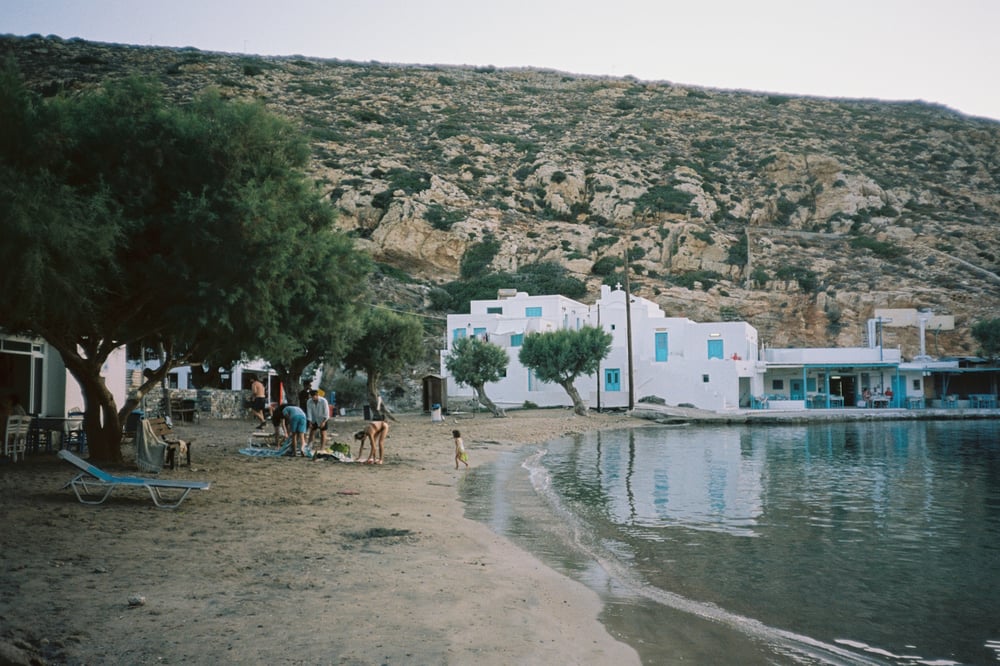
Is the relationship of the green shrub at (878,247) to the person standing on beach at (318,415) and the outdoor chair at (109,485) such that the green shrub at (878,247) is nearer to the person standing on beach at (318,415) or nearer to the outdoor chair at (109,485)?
the person standing on beach at (318,415)

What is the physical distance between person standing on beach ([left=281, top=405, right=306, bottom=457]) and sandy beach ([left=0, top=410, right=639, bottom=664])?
4.65 m

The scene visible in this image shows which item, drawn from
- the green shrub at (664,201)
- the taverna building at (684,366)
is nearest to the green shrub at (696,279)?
the green shrub at (664,201)

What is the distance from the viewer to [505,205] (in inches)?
2980

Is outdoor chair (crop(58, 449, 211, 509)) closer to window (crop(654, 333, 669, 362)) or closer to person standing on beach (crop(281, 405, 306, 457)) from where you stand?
person standing on beach (crop(281, 405, 306, 457))

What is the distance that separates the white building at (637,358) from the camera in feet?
163

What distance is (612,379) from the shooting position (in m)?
50.6

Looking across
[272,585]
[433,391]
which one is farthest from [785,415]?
[272,585]

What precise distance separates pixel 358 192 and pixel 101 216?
197ft

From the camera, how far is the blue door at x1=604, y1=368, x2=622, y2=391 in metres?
50.5

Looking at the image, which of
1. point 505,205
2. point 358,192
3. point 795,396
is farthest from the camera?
point 505,205

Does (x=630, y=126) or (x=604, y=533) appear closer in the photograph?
(x=604, y=533)

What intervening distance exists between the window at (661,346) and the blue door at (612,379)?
302 cm

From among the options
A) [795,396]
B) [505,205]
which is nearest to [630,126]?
[505,205]

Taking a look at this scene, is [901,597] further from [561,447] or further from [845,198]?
[845,198]
